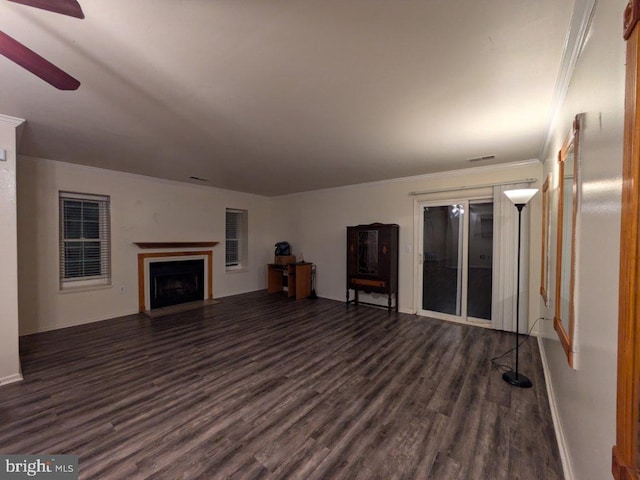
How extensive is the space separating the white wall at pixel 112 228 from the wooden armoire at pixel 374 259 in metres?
2.95

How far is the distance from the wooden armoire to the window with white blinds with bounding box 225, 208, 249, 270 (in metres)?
2.92

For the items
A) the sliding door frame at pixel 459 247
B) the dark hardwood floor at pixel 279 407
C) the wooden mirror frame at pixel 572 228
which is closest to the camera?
the wooden mirror frame at pixel 572 228

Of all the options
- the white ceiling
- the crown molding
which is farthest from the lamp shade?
the crown molding

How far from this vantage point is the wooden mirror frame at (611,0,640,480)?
2.47 feet

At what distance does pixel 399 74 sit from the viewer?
1.86 m

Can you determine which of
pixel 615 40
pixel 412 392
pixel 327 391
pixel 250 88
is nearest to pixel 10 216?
pixel 250 88

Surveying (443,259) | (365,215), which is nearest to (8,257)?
(365,215)

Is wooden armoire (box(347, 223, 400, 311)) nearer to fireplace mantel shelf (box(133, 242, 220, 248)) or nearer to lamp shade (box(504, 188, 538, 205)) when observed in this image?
lamp shade (box(504, 188, 538, 205))

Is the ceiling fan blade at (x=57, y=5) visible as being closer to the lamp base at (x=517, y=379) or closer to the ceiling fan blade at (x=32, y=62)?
A: the ceiling fan blade at (x=32, y=62)

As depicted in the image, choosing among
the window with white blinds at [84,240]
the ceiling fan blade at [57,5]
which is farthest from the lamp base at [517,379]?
the window with white blinds at [84,240]

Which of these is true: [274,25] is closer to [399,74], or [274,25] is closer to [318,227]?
[399,74]

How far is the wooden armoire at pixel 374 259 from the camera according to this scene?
195 inches

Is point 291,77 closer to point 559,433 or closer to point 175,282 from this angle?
point 559,433

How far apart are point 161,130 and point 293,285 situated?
13.9ft
